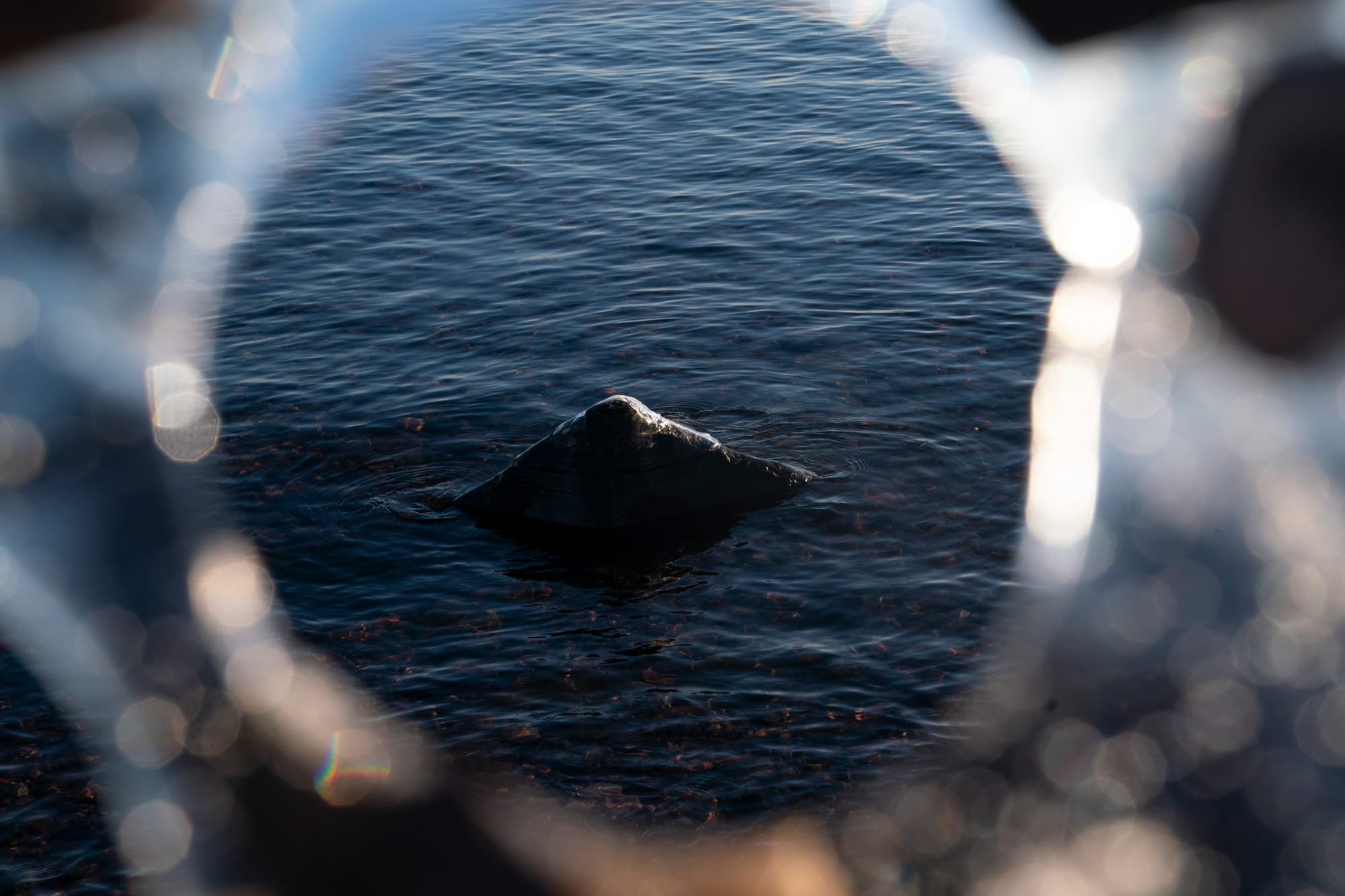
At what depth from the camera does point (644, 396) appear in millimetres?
12391

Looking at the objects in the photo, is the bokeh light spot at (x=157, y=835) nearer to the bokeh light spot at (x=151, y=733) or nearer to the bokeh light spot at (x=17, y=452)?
the bokeh light spot at (x=151, y=733)

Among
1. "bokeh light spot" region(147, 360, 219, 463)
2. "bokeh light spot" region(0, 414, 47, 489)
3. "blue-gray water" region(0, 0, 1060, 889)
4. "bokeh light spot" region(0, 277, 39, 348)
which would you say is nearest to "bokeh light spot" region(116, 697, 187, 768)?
"bokeh light spot" region(0, 414, 47, 489)

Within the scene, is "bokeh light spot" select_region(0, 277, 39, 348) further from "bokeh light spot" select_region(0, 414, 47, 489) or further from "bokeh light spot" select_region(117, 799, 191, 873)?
"bokeh light spot" select_region(117, 799, 191, 873)

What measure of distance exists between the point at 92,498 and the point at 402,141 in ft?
61.3

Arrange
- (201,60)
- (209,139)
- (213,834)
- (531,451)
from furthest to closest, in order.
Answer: (531,451) < (209,139) < (201,60) < (213,834)

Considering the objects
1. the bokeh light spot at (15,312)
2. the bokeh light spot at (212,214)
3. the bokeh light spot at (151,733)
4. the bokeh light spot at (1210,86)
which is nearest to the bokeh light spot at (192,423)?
the bokeh light spot at (212,214)

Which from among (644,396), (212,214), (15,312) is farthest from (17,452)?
(644,396)

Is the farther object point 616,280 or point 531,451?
point 616,280

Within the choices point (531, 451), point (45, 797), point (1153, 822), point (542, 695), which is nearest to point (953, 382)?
point (531, 451)

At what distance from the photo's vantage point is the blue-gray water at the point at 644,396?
299 inches

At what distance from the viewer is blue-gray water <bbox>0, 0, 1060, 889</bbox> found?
7598 millimetres

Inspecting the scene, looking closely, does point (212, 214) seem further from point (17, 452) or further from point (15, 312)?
point (15, 312)

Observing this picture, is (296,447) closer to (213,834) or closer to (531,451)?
(531,451)

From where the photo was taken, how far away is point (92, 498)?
3471 millimetres
